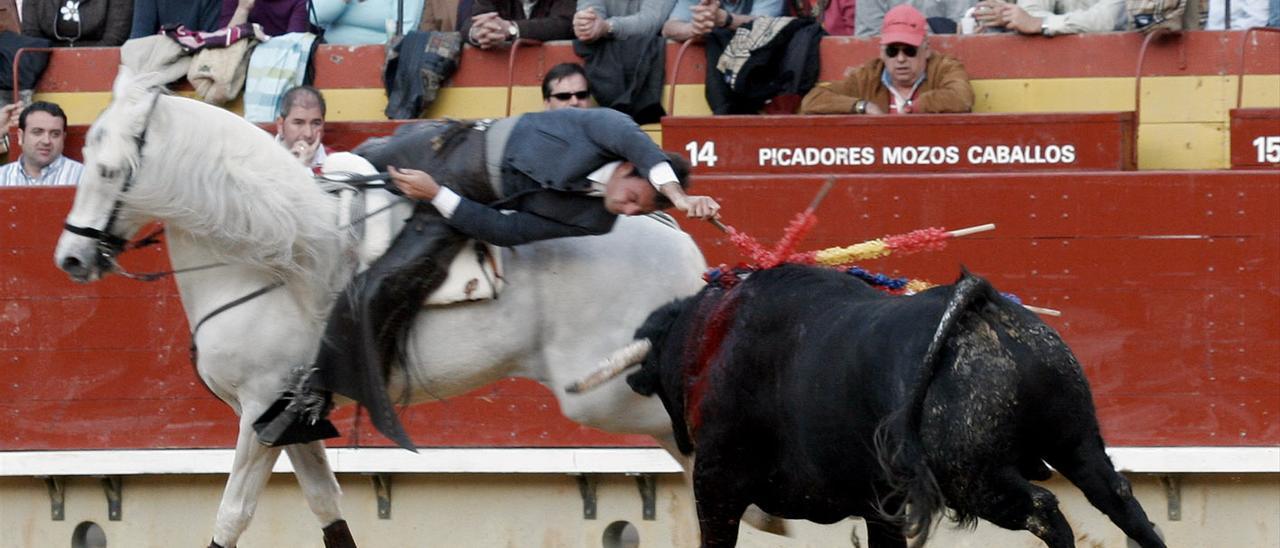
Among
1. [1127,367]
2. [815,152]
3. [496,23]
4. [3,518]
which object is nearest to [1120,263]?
[1127,367]

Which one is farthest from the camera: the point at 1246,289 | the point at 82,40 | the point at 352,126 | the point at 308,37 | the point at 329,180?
the point at 82,40

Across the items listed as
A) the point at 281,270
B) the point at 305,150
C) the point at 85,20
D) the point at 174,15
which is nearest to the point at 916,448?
the point at 281,270

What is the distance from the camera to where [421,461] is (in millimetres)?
7512

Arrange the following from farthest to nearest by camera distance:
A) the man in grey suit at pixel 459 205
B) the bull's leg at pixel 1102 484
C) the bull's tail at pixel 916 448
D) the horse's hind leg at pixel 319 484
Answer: the horse's hind leg at pixel 319 484 → the man in grey suit at pixel 459 205 → the bull's leg at pixel 1102 484 → the bull's tail at pixel 916 448

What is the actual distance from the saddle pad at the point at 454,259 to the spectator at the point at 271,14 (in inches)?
131

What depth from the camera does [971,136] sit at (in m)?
7.15

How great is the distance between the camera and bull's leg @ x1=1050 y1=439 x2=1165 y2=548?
421 centimetres

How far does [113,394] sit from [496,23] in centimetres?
214

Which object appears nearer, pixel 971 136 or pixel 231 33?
pixel 971 136

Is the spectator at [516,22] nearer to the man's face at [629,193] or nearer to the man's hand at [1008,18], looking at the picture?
the man's hand at [1008,18]

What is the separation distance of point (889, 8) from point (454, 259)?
10.6ft

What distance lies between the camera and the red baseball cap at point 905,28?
23.8 ft

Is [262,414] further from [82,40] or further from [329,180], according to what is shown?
[82,40]

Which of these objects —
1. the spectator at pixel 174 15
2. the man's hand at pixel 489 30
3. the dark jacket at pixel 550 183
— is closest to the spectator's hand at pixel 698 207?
the dark jacket at pixel 550 183
